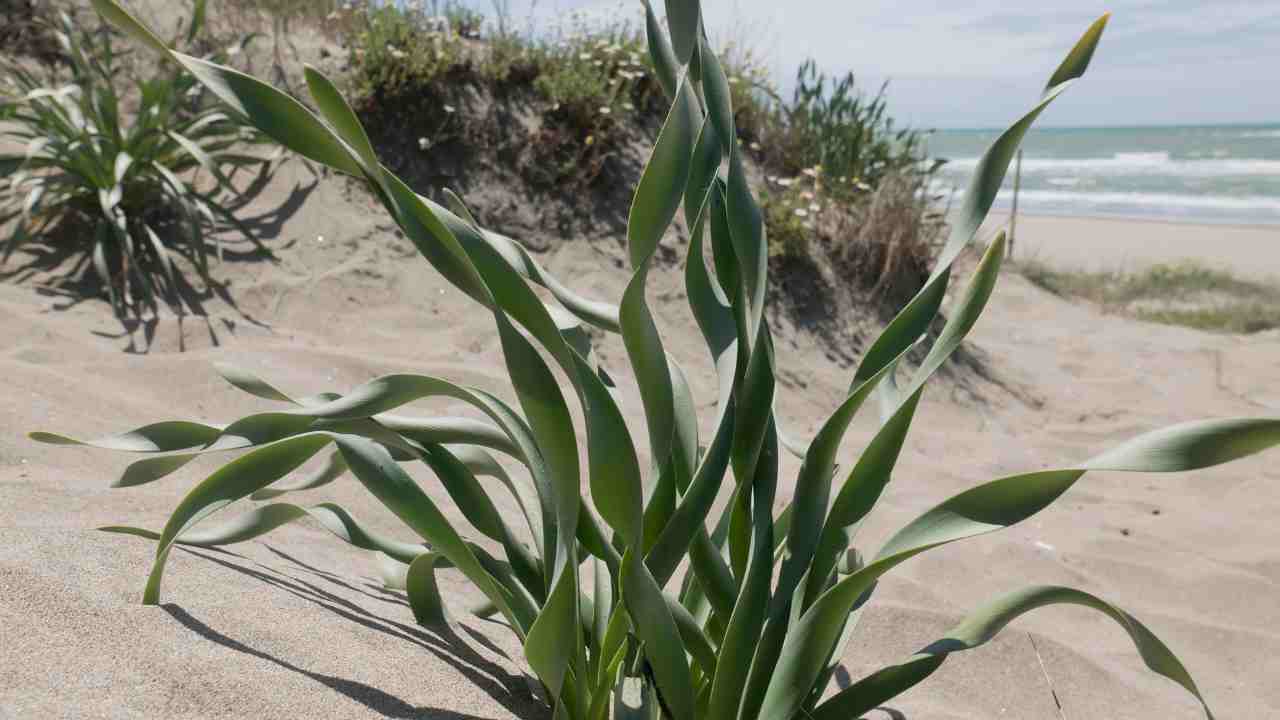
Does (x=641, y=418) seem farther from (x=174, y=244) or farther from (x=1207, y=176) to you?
(x=1207, y=176)

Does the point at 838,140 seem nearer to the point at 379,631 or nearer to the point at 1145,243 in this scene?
the point at 379,631

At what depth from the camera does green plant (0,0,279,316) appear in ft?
12.2

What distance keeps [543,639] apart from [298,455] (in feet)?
1.40

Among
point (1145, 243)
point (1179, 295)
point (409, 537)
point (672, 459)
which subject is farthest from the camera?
point (1145, 243)

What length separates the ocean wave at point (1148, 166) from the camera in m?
23.9

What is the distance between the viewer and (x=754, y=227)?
127 centimetres

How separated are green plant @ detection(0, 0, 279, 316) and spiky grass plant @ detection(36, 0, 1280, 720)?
2630mm

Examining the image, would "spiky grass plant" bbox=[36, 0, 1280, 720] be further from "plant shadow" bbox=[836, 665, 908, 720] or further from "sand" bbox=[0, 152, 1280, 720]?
"plant shadow" bbox=[836, 665, 908, 720]

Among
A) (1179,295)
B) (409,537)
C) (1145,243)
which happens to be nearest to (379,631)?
(409,537)

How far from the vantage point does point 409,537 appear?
7.61 feet

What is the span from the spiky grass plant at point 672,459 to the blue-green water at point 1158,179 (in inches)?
510

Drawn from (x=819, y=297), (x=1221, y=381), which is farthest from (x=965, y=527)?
(x=1221, y=381)

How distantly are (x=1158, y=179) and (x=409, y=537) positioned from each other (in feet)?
82.3

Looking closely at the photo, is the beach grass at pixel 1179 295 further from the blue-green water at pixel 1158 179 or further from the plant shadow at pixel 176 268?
the plant shadow at pixel 176 268
